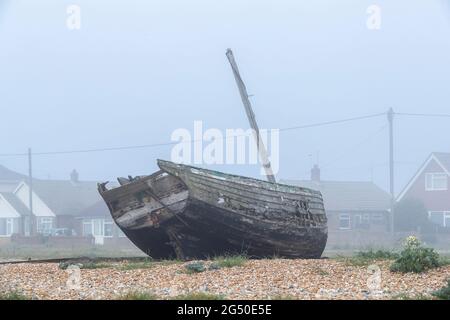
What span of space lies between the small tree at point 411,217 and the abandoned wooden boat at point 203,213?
39568 millimetres

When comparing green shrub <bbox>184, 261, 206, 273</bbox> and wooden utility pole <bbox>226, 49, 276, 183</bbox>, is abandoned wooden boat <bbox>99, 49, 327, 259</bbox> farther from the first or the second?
wooden utility pole <bbox>226, 49, 276, 183</bbox>

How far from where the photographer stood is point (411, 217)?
59.7 metres

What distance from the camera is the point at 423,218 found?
59375mm

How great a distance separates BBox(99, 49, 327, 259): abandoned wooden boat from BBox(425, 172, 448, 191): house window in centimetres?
4498

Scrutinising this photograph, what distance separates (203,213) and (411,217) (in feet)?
142

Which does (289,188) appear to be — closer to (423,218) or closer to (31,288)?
(31,288)

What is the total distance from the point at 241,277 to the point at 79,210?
6995cm

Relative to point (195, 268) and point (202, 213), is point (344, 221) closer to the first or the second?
point (202, 213)

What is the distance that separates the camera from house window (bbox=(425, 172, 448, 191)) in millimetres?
63812

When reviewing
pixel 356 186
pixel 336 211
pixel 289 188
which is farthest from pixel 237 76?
pixel 356 186

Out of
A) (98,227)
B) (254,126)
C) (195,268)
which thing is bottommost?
(98,227)

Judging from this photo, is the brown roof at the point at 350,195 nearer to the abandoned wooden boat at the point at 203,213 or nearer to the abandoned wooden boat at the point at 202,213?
the abandoned wooden boat at the point at 203,213

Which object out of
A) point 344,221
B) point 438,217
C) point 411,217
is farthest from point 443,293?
point 344,221

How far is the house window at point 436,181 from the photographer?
63.8 meters
